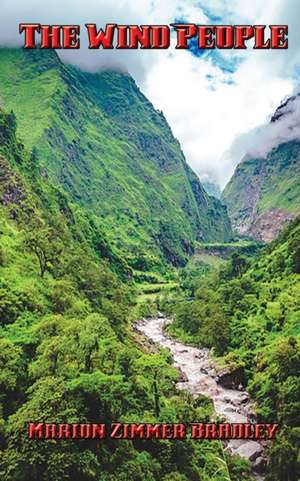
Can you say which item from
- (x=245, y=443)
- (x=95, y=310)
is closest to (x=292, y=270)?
(x=95, y=310)

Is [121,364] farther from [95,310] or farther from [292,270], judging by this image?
[292,270]

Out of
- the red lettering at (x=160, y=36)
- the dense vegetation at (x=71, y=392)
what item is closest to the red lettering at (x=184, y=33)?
the red lettering at (x=160, y=36)

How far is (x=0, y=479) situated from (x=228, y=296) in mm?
92846

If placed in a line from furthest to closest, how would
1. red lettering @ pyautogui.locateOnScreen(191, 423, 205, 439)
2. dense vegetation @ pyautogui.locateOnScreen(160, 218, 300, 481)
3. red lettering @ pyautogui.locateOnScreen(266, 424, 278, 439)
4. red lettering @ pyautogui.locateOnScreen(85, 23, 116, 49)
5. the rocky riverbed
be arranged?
the rocky riverbed, red lettering @ pyautogui.locateOnScreen(266, 424, 278, 439), dense vegetation @ pyautogui.locateOnScreen(160, 218, 300, 481), red lettering @ pyautogui.locateOnScreen(191, 423, 205, 439), red lettering @ pyautogui.locateOnScreen(85, 23, 116, 49)

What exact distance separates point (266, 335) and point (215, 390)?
1855 cm

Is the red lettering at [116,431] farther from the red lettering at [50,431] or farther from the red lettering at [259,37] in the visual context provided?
the red lettering at [259,37]

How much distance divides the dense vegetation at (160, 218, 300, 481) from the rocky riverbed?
2560 mm

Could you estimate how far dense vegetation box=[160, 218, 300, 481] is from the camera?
55719 millimetres

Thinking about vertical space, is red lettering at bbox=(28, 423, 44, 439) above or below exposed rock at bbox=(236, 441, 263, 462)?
above

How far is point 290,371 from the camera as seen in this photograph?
2566 inches

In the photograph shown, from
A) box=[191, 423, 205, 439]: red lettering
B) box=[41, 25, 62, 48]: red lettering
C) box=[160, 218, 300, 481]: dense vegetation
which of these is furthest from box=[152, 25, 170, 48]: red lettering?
box=[160, 218, 300, 481]: dense vegetation

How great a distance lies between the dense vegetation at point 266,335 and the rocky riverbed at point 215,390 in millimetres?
2560

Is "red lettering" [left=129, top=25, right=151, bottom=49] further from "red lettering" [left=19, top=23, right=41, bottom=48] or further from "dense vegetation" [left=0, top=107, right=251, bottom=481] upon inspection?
"dense vegetation" [left=0, top=107, right=251, bottom=481]

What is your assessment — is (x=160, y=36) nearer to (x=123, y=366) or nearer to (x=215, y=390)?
(x=123, y=366)
